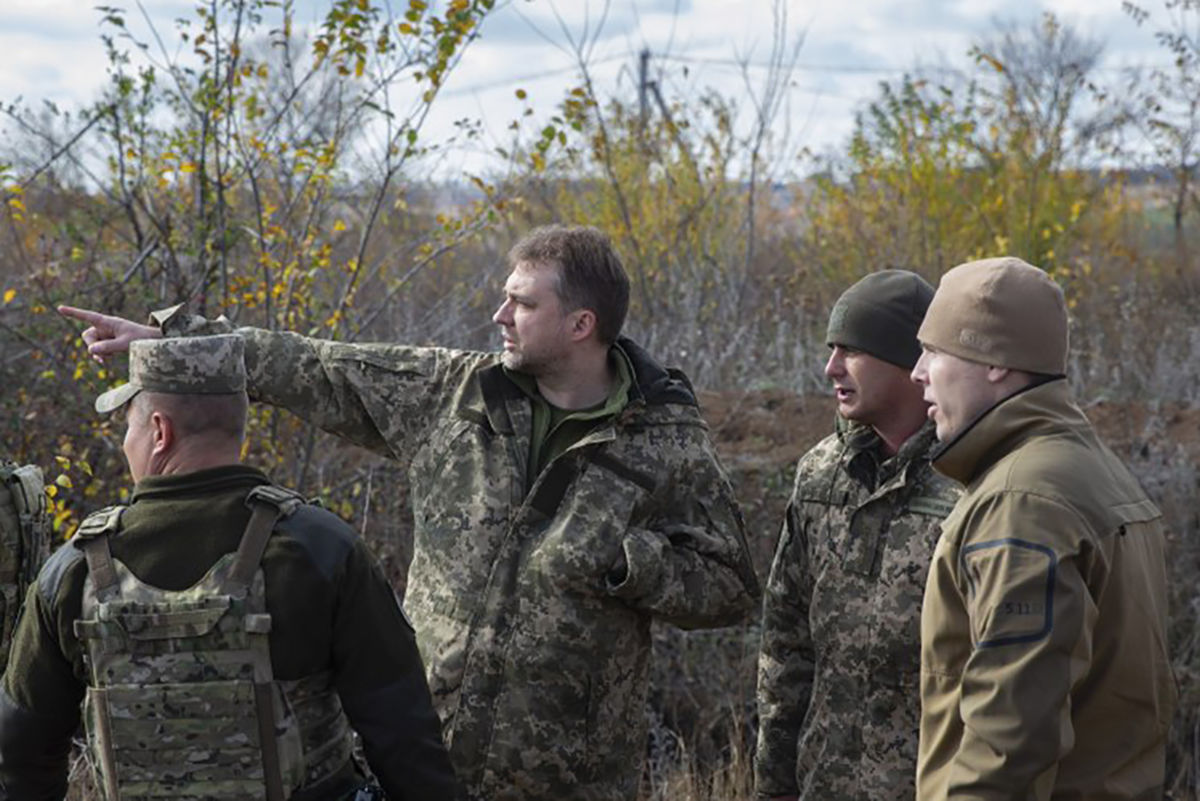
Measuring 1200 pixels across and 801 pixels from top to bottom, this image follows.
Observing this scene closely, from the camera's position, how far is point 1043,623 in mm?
2414

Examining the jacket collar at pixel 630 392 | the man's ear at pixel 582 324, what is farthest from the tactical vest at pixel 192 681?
the man's ear at pixel 582 324

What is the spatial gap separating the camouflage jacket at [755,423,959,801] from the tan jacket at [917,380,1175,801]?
700 mm

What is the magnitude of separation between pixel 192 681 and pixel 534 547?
3.44 ft

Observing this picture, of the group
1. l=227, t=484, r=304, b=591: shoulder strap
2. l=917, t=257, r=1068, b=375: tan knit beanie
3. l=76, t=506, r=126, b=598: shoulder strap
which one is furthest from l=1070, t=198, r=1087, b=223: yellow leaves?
l=76, t=506, r=126, b=598: shoulder strap

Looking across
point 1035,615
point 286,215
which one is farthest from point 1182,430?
point 1035,615

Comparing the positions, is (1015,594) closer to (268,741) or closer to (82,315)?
(268,741)

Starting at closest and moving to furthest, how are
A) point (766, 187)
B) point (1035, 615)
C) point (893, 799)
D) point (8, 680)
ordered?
1. point (1035, 615)
2. point (8, 680)
3. point (893, 799)
4. point (766, 187)

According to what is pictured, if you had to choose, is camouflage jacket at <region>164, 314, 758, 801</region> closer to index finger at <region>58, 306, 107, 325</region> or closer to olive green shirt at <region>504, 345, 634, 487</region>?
olive green shirt at <region>504, 345, 634, 487</region>

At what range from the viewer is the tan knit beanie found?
8.77 feet

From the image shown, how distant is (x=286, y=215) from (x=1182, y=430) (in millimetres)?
5044

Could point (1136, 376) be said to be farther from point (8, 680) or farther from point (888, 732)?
point (8, 680)

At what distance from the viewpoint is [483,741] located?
351 cm

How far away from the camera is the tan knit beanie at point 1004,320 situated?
267cm

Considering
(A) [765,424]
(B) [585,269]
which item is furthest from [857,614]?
(A) [765,424]
